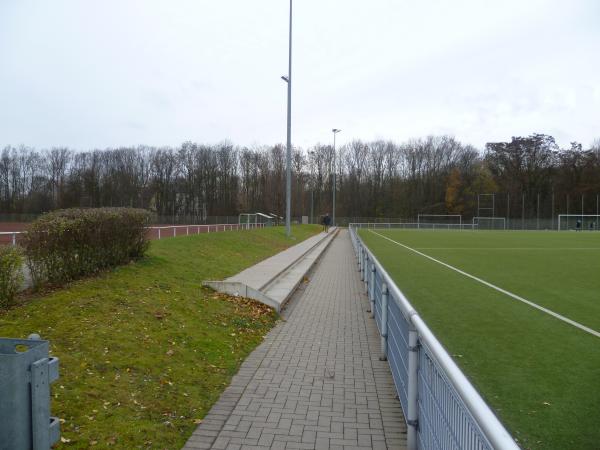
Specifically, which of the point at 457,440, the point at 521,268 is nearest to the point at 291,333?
the point at 457,440

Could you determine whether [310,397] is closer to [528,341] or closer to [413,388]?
[413,388]

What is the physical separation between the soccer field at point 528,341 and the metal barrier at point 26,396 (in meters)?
3.59

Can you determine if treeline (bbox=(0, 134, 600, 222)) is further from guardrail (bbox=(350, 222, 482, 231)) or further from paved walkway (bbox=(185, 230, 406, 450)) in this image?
paved walkway (bbox=(185, 230, 406, 450))

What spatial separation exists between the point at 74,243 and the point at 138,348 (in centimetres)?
312

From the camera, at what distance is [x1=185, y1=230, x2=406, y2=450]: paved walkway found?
13.5ft

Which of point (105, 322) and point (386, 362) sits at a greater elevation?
point (105, 322)

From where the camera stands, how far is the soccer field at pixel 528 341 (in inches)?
177

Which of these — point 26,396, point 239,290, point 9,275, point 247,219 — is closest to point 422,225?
point 247,219

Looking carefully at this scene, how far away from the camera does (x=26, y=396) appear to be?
2824mm

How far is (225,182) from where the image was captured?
94.4 m

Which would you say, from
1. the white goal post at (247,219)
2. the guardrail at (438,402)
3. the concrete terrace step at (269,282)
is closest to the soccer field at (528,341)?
the guardrail at (438,402)

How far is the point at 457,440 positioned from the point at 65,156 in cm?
10060

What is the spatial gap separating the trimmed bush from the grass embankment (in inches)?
16.5

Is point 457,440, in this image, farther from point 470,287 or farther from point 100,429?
point 470,287
